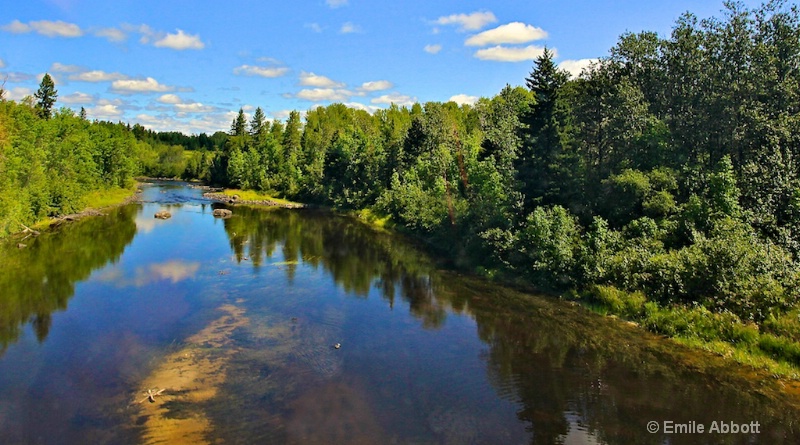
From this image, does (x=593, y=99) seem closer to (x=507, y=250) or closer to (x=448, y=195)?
(x=507, y=250)

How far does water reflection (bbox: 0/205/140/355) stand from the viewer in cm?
2947

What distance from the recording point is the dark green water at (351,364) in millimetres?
18625

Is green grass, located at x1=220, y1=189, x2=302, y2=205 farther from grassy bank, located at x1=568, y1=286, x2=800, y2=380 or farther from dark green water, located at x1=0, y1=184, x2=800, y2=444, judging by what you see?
grassy bank, located at x1=568, y1=286, x2=800, y2=380

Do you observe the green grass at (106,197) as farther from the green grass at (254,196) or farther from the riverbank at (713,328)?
the riverbank at (713,328)

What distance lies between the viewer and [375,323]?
30094 millimetres

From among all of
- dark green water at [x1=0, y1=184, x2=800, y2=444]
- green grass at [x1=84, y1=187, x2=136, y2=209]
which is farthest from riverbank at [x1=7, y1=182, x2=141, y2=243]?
dark green water at [x1=0, y1=184, x2=800, y2=444]

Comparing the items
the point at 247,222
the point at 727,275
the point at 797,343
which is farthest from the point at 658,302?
the point at 247,222

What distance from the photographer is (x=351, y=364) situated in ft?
78.7

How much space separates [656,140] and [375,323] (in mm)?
26150

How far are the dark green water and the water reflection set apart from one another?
243mm

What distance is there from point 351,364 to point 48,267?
32146 millimetres

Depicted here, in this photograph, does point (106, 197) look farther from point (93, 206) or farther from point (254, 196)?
point (254, 196)

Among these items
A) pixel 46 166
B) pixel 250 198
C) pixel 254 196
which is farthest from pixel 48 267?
pixel 254 196

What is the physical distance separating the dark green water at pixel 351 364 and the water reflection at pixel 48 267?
0.24m
